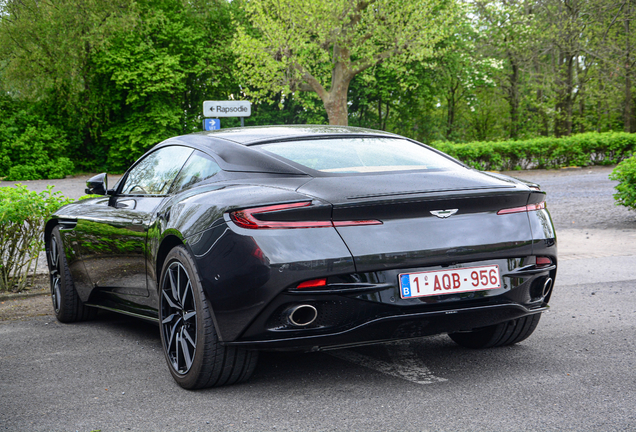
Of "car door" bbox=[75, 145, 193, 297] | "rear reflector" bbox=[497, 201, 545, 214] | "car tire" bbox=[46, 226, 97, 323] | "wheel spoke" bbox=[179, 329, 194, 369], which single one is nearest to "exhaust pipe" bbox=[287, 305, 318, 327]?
"wheel spoke" bbox=[179, 329, 194, 369]

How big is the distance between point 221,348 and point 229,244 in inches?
22.4

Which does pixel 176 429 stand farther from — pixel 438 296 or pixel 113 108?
pixel 113 108

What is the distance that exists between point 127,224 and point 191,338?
125 centimetres

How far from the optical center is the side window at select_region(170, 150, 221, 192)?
4.05m

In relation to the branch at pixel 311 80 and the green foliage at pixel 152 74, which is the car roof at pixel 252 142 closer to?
the branch at pixel 311 80

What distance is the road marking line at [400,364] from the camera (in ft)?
12.3

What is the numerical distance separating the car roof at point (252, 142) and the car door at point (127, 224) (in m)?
0.21

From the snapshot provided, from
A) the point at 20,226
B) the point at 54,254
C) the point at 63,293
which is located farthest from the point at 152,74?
the point at 63,293

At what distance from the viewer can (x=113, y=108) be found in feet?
115

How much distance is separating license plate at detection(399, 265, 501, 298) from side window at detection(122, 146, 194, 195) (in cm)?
186

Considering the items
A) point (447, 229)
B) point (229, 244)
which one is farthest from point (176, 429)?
point (447, 229)

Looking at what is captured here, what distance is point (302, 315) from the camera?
3.23 m

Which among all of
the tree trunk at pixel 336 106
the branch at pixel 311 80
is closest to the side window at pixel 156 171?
the tree trunk at pixel 336 106

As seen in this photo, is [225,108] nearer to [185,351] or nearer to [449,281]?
[185,351]
